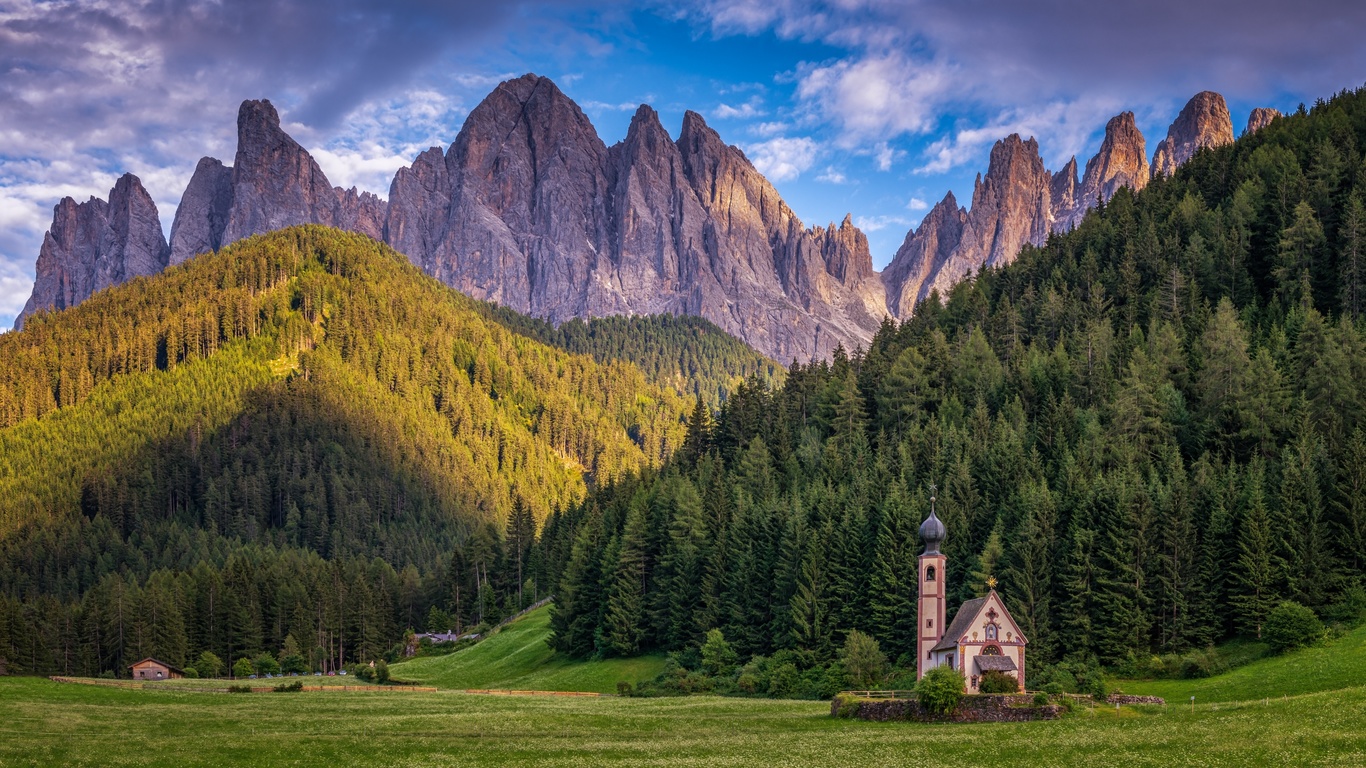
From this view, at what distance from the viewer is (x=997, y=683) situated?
6650 cm

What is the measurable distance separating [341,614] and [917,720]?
4162 inches

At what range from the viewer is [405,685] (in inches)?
4262

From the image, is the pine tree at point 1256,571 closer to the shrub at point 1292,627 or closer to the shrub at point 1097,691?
the shrub at point 1292,627

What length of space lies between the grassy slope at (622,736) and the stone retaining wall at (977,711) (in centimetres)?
178

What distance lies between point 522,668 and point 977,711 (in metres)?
70.1

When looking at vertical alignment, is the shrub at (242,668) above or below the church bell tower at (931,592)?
below

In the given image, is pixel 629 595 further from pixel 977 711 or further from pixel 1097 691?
pixel 977 711

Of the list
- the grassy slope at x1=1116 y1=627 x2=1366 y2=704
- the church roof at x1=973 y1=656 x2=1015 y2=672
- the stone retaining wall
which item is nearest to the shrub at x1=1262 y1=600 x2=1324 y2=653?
the grassy slope at x1=1116 y1=627 x2=1366 y2=704

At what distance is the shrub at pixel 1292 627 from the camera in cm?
7269

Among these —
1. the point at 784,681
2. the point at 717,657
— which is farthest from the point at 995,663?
the point at 717,657

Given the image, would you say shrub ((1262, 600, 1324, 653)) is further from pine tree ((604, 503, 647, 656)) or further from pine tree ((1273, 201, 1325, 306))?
pine tree ((1273, 201, 1325, 306))

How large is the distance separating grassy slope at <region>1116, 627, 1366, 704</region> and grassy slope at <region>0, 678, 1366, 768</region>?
8371 mm

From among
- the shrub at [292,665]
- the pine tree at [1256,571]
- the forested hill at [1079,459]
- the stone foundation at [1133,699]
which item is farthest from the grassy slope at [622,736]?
the shrub at [292,665]

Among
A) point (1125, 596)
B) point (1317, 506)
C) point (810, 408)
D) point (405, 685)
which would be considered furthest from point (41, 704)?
point (810, 408)
